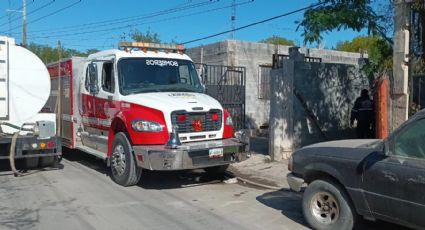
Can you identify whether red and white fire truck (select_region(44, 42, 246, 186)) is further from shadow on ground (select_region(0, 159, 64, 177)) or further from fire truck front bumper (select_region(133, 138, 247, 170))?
shadow on ground (select_region(0, 159, 64, 177))

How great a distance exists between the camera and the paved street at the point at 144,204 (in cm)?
657

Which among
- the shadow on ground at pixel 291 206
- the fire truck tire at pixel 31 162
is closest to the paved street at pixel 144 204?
the shadow on ground at pixel 291 206

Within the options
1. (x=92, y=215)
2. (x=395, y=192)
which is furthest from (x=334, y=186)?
(x=92, y=215)

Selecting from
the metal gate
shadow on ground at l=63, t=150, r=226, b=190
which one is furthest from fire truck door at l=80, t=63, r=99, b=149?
the metal gate

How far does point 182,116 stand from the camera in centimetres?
877

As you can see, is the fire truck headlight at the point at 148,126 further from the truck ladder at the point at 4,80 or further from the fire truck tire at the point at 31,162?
the fire truck tire at the point at 31,162

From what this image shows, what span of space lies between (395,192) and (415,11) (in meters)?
5.27

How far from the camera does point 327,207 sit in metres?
6.16

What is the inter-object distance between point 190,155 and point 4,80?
14.9 ft

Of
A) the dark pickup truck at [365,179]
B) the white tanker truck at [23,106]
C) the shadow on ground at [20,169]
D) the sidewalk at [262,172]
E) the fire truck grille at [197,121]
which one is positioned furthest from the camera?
the shadow on ground at [20,169]

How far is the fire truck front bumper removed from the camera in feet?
26.9

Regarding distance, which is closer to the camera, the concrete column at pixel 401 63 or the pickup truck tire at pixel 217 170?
the concrete column at pixel 401 63

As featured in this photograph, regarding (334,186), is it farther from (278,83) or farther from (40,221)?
(278,83)

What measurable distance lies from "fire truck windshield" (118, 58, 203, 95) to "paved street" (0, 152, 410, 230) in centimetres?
183
